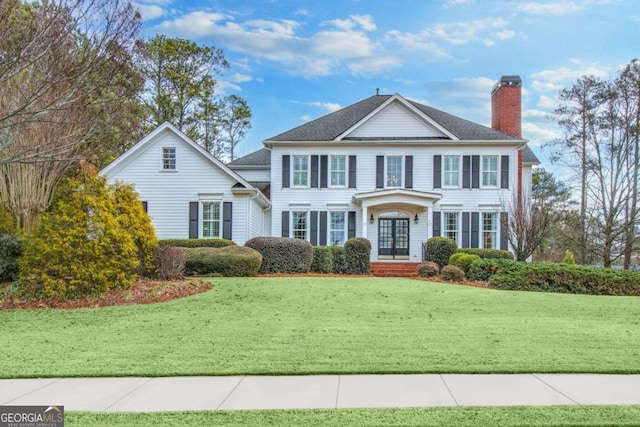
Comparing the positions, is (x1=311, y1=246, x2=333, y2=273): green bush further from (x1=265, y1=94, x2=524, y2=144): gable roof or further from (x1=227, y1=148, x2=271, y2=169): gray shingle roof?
(x1=227, y1=148, x2=271, y2=169): gray shingle roof

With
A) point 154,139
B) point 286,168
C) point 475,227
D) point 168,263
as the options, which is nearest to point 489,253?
point 475,227

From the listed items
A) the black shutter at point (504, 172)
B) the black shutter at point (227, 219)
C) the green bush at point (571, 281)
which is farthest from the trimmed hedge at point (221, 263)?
the black shutter at point (504, 172)

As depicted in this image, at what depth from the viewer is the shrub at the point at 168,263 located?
13.3 m

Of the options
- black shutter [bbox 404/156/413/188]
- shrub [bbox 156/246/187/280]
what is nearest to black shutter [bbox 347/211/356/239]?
black shutter [bbox 404/156/413/188]

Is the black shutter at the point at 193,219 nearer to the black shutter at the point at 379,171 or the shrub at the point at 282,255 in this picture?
the shrub at the point at 282,255

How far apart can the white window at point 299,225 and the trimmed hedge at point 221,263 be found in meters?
6.18

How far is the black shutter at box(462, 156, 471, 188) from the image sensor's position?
21.9m

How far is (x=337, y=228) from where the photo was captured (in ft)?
72.5

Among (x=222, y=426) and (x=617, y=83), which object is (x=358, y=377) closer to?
(x=222, y=426)

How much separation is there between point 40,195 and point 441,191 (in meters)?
17.7

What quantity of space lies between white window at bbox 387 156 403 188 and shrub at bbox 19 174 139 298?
13.2m

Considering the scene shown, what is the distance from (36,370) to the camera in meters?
5.46

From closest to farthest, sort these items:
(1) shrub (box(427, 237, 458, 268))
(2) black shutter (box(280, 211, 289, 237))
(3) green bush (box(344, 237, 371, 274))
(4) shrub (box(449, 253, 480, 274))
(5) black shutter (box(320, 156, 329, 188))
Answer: (4) shrub (box(449, 253, 480, 274)) → (3) green bush (box(344, 237, 371, 274)) → (1) shrub (box(427, 237, 458, 268)) → (2) black shutter (box(280, 211, 289, 237)) → (5) black shutter (box(320, 156, 329, 188))

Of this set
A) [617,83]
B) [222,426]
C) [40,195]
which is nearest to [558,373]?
[222,426]
